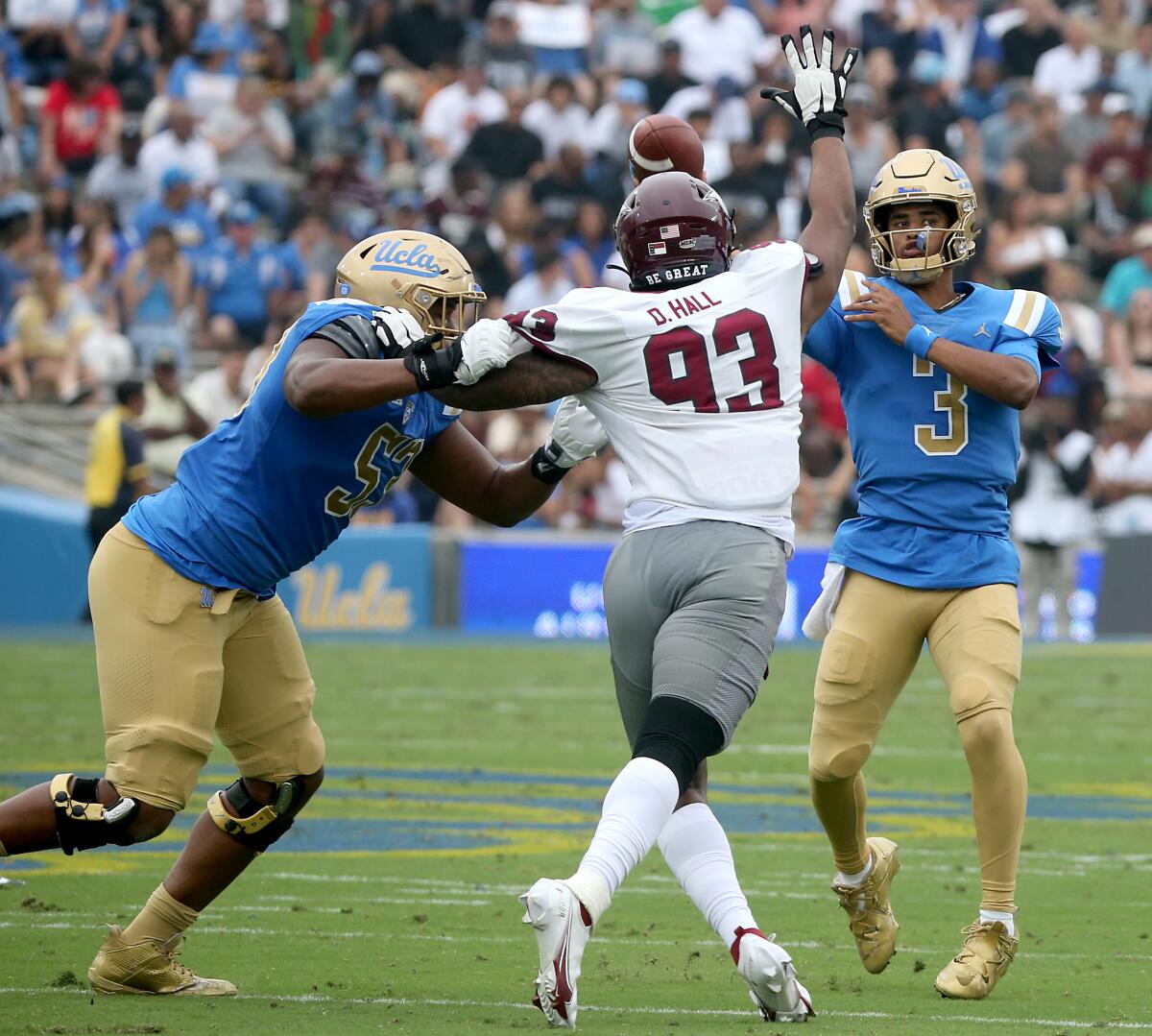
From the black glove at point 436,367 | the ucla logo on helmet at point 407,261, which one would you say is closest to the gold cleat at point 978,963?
the black glove at point 436,367

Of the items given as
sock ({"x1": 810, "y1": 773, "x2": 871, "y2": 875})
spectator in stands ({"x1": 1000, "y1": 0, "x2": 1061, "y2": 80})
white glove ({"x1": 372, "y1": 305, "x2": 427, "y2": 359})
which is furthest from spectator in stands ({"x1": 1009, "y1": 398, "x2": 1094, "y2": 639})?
white glove ({"x1": 372, "y1": 305, "x2": 427, "y2": 359})

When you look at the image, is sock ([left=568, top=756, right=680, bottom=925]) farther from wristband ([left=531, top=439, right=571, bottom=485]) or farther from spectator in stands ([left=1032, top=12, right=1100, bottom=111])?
spectator in stands ([left=1032, top=12, right=1100, bottom=111])

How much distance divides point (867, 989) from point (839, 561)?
1.15 m

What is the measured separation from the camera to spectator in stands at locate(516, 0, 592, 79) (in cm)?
2045

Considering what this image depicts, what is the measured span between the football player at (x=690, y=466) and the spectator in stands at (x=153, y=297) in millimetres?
12615

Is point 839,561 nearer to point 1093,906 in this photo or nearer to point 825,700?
point 825,700

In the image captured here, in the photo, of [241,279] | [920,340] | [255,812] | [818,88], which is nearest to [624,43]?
[241,279]

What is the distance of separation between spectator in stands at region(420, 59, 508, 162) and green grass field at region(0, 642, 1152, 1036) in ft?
27.4

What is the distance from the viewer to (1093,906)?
6.25 meters

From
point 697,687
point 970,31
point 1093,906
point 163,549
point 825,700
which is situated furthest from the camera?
point 970,31

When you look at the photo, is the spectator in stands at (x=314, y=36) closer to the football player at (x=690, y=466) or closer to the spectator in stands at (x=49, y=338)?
the spectator in stands at (x=49, y=338)

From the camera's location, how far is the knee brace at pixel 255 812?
505 centimetres

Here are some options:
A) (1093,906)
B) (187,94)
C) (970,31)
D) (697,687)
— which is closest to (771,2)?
(970,31)

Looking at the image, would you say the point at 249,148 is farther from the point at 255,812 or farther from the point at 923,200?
the point at 255,812
